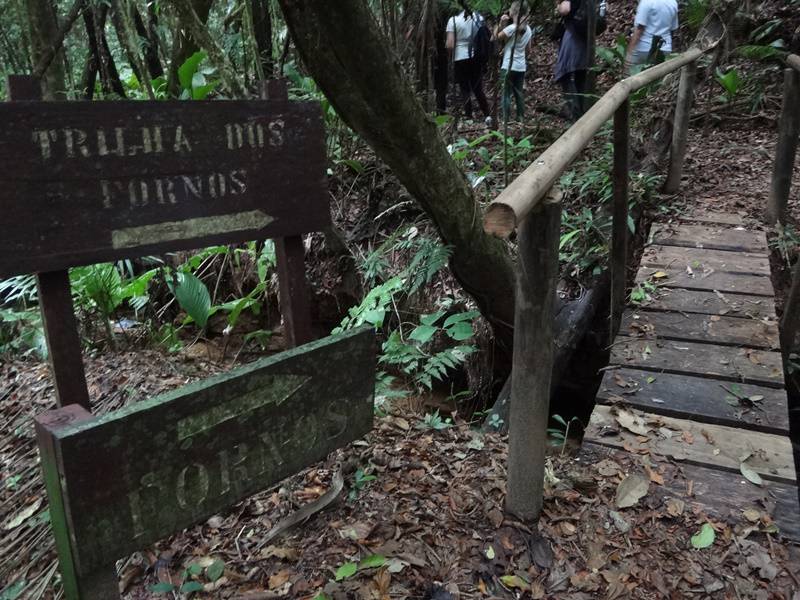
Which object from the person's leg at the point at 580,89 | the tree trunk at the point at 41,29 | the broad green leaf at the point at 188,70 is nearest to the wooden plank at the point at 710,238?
the person's leg at the point at 580,89

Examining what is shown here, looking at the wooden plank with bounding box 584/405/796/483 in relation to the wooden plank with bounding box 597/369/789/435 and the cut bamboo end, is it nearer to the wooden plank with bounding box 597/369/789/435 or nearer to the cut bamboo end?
the wooden plank with bounding box 597/369/789/435

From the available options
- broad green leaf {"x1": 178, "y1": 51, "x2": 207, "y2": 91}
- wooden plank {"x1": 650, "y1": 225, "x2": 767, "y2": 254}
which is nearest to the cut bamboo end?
wooden plank {"x1": 650, "y1": 225, "x2": 767, "y2": 254}

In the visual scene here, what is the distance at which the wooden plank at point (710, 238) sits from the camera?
14.4 ft

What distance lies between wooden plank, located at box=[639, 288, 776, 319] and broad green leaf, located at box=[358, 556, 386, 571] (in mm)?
2418

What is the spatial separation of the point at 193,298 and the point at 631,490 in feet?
9.78

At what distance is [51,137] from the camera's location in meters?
1.47

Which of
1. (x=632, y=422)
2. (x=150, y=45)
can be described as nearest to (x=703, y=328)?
(x=632, y=422)

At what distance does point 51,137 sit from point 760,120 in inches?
287

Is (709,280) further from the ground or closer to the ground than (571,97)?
closer to the ground

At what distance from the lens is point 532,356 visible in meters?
1.94

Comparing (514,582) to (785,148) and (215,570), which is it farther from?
(785,148)

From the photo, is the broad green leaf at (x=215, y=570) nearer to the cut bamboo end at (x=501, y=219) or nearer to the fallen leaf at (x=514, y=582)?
the fallen leaf at (x=514, y=582)

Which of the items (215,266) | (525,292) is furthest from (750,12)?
(525,292)

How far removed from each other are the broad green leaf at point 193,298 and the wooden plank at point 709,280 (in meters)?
2.84
